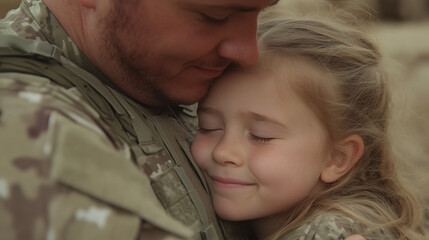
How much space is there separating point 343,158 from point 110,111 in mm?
922

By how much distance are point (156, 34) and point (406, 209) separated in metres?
1.20

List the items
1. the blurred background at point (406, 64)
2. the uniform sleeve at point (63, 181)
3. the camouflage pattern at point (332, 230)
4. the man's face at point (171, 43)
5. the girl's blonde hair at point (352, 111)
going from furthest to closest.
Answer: the blurred background at point (406, 64) → the girl's blonde hair at point (352, 111) → the camouflage pattern at point (332, 230) → the man's face at point (171, 43) → the uniform sleeve at point (63, 181)

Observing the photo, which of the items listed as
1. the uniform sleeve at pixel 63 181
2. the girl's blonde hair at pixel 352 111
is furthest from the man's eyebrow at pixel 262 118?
the uniform sleeve at pixel 63 181

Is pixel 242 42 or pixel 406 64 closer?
pixel 242 42

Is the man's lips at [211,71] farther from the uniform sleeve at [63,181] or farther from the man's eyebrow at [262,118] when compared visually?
the uniform sleeve at [63,181]

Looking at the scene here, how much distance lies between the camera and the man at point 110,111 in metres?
1.27

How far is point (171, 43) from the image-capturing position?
6.59ft

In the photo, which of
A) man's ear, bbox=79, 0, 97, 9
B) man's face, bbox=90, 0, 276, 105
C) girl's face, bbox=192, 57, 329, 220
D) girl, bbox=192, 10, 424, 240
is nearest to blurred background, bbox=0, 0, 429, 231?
girl, bbox=192, 10, 424, 240

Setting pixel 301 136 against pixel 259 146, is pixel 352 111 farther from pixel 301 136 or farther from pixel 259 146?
pixel 259 146

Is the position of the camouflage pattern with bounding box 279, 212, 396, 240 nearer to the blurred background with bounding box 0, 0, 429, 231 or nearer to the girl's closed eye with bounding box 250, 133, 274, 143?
the girl's closed eye with bounding box 250, 133, 274, 143

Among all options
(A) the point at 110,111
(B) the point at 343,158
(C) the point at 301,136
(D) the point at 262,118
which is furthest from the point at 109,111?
(B) the point at 343,158

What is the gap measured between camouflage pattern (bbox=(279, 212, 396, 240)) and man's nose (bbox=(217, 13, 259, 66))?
1.91 feet

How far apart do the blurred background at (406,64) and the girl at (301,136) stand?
0.27 meters

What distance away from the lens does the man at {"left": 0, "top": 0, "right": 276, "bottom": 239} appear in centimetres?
127
